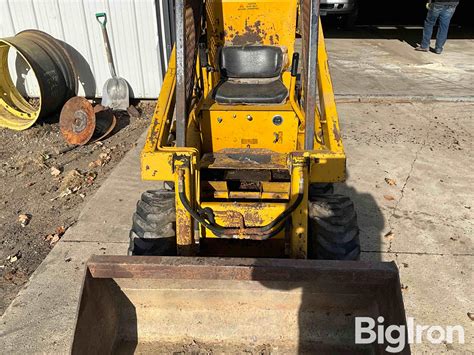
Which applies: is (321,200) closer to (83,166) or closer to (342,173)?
(342,173)

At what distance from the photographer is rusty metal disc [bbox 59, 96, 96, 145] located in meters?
6.84

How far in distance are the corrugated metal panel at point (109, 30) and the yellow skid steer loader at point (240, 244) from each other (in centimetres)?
433

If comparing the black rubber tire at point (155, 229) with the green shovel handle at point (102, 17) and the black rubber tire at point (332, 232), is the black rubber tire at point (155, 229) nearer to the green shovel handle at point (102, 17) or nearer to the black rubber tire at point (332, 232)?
the black rubber tire at point (332, 232)

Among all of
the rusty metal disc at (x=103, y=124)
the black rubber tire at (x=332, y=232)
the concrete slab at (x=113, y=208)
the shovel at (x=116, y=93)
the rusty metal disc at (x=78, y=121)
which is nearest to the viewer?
the black rubber tire at (x=332, y=232)

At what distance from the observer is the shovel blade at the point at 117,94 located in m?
8.17

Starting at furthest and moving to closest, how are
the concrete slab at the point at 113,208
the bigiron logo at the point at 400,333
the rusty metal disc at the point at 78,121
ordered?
the rusty metal disc at the point at 78,121, the concrete slab at the point at 113,208, the bigiron logo at the point at 400,333

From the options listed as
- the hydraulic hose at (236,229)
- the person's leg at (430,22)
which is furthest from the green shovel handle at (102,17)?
the person's leg at (430,22)

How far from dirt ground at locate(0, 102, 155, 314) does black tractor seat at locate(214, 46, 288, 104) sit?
2.31 m

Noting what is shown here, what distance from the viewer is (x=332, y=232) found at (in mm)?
3311

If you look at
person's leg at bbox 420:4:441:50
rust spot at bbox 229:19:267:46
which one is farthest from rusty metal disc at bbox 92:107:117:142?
person's leg at bbox 420:4:441:50

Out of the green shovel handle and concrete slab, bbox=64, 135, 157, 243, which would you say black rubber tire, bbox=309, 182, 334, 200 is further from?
the green shovel handle

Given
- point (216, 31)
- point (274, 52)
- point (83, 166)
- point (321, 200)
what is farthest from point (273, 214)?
point (83, 166)

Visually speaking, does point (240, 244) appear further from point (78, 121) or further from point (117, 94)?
point (117, 94)

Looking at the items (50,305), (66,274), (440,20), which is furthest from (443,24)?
(50,305)
